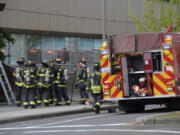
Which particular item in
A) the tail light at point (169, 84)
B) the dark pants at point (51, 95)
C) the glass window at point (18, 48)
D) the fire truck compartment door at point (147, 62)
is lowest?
the dark pants at point (51, 95)

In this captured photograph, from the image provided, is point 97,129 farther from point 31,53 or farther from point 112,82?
point 31,53

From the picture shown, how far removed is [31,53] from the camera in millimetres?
31969

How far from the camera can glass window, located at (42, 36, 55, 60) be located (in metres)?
32.7

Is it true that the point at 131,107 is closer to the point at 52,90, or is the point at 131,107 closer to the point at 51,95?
the point at 52,90

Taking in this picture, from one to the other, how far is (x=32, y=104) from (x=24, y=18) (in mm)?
11094

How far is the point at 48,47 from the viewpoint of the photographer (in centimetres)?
3338

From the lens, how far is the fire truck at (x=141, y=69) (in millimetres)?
15461

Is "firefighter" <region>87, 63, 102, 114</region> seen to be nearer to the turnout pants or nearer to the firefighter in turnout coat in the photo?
the firefighter in turnout coat

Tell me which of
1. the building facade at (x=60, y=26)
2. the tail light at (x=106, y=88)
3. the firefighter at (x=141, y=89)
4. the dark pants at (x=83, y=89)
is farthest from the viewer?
the building facade at (x=60, y=26)

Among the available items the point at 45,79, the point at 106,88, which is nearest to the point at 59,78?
the point at 45,79

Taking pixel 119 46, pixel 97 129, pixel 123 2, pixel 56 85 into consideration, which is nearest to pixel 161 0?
pixel 123 2

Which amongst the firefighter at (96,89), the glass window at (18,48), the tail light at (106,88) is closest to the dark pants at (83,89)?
the firefighter at (96,89)

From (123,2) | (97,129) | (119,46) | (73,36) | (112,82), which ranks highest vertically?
(123,2)

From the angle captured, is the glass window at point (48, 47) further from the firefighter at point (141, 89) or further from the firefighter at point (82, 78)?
the firefighter at point (141, 89)
